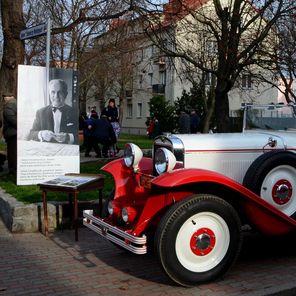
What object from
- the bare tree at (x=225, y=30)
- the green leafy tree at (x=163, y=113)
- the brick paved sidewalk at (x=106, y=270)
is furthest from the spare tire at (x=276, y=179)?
the green leafy tree at (x=163, y=113)

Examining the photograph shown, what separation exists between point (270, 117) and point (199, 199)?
237 cm

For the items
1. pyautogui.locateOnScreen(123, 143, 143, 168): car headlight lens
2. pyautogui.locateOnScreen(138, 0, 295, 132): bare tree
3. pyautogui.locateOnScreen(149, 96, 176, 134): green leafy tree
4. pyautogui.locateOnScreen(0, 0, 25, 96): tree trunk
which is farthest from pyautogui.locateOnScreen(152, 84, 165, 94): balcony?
pyautogui.locateOnScreen(123, 143, 143, 168): car headlight lens

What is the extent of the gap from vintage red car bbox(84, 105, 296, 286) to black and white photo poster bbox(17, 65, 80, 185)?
3.30m

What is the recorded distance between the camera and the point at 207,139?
5371mm

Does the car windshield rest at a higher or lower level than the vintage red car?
higher

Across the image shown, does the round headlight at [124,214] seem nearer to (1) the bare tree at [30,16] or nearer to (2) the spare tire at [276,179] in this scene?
(2) the spare tire at [276,179]

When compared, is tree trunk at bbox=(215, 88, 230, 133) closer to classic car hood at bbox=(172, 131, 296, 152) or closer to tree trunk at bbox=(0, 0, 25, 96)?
tree trunk at bbox=(0, 0, 25, 96)

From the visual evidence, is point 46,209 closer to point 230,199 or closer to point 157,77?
point 230,199

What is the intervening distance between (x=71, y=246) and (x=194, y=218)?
207 cm

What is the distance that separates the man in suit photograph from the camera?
872 cm

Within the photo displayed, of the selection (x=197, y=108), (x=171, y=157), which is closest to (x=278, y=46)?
(x=171, y=157)

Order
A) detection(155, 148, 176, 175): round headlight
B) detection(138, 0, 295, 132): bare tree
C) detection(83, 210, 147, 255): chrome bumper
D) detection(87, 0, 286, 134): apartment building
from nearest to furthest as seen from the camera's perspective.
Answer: detection(83, 210, 147, 255): chrome bumper < detection(155, 148, 176, 175): round headlight < detection(138, 0, 295, 132): bare tree < detection(87, 0, 286, 134): apartment building

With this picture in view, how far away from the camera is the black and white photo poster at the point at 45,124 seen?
337 inches

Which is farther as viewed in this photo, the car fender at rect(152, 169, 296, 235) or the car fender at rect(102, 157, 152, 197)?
the car fender at rect(102, 157, 152, 197)
